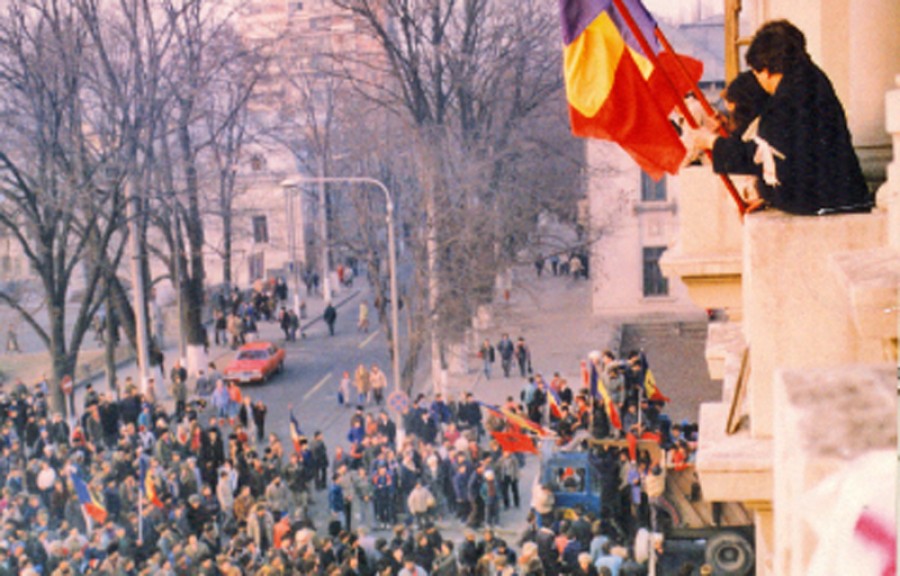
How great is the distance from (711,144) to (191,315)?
28.9 metres

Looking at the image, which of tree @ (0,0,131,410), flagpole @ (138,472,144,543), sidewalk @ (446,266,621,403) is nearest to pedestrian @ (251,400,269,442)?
tree @ (0,0,131,410)

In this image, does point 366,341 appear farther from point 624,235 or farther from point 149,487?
point 149,487

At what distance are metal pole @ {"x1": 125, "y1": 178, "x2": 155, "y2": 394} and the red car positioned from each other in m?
3.11

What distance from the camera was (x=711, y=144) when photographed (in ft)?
14.8

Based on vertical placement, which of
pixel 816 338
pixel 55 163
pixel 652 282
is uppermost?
pixel 55 163

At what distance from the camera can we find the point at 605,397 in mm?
18594

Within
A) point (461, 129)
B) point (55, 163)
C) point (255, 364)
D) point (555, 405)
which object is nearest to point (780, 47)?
point (555, 405)

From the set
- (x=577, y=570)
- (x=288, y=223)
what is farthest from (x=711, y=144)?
(x=288, y=223)

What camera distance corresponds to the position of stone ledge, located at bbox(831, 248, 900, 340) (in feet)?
7.70

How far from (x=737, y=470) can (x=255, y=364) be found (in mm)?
27881

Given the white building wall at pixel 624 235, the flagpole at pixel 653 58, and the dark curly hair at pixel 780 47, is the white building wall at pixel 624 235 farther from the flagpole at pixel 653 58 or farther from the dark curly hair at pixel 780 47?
the dark curly hair at pixel 780 47

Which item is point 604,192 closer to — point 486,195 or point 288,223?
point 486,195

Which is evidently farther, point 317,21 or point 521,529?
point 317,21

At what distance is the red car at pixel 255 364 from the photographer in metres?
30.8
